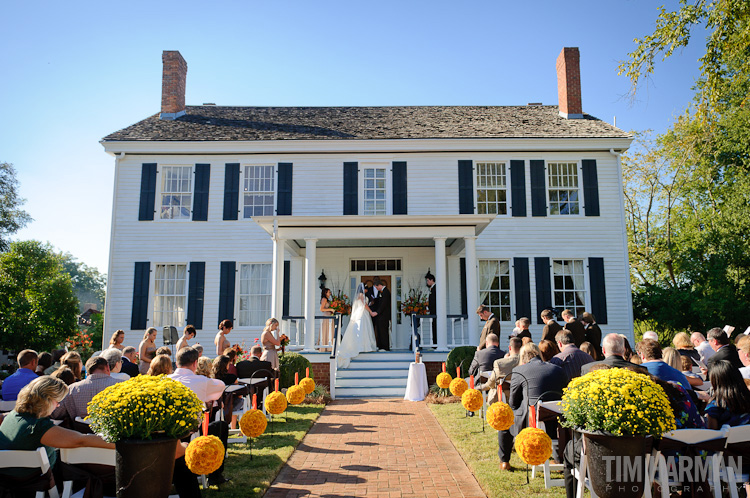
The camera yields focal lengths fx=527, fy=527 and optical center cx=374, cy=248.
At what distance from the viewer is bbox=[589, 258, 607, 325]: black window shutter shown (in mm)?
15728

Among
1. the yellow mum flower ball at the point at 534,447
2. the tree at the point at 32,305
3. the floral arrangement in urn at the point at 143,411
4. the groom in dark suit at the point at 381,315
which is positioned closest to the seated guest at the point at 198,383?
the floral arrangement in urn at the point at 143,411

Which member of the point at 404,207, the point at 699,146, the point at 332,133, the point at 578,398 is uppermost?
the point at 699,146

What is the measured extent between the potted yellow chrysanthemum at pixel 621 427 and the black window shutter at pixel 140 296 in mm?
14435

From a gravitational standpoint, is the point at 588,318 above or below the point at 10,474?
above

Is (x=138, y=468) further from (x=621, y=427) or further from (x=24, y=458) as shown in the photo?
(x=621, y=427)

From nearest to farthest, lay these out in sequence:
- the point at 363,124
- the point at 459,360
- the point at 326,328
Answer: the point at 459,360 < the point at 326,328 < the point at 363,124

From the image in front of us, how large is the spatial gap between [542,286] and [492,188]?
337 cm

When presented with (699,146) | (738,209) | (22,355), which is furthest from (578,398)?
(699,146)

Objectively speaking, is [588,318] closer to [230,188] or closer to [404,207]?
[404,207]

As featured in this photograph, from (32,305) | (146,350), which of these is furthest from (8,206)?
(146,350)

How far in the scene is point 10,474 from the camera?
393 centimetres

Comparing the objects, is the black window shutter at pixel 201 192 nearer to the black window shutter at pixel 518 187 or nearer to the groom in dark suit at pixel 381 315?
the groom in dark suit at pixel 381 315

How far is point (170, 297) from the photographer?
16.1 meters

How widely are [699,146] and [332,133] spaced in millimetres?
16997
